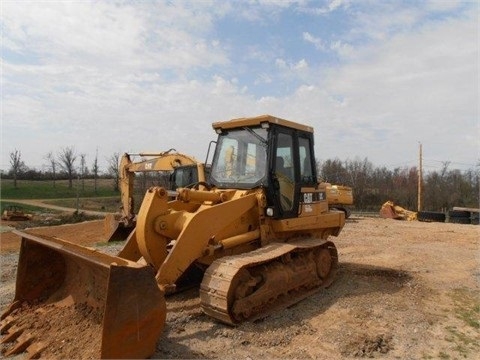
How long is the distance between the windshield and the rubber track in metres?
1.21

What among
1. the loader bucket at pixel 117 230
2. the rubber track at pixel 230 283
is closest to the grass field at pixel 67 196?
Result: the loader bucket at pixel 117 230

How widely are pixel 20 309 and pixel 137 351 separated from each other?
232cm

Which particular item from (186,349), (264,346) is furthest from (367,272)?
(186,349)

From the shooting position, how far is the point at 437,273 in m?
8.86

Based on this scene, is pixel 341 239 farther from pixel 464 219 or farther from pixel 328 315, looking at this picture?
pixel 464 219

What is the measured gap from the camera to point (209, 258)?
6.24 meters

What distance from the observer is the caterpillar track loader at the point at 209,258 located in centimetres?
457

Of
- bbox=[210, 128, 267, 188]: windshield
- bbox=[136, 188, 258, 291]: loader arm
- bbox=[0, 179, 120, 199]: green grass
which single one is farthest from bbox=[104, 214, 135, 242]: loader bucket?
bbox=[0, 179, 120, 199]: green grass

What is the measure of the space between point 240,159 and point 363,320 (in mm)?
3181

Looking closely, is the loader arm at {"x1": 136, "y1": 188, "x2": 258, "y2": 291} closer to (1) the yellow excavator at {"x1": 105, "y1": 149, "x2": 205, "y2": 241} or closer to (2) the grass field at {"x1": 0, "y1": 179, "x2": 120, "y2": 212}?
(1) the yellow excavator at {"x1": 105, "y1": 149, "x2": 205, "y2": 241}

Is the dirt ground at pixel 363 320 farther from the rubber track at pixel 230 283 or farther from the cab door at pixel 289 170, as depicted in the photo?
the cab door at pixel 289 170

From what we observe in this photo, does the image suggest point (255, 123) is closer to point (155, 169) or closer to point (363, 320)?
point (363, 320)

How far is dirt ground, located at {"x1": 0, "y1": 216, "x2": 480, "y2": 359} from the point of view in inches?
201

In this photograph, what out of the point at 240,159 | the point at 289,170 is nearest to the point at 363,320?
the point at 289,170
